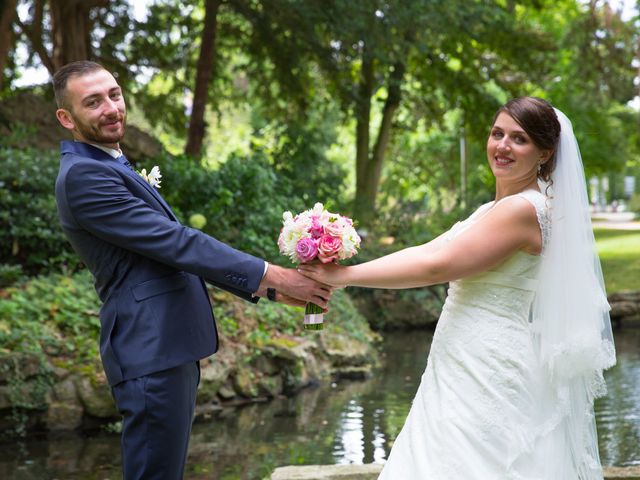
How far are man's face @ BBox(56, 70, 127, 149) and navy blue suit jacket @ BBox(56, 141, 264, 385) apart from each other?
7 cm

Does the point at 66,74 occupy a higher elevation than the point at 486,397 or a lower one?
higher

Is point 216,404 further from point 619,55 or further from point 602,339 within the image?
point 619,55

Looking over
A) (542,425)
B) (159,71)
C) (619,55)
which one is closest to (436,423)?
(542,425)

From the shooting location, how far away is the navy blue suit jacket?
334 centimetres

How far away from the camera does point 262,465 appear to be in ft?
22.8

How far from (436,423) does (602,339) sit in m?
0.88

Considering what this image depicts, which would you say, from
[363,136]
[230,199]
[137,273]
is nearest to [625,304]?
[363,136]

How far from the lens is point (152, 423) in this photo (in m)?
3.29

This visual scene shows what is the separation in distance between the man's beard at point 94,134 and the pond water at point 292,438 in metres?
3.65

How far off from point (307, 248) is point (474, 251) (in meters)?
0.65

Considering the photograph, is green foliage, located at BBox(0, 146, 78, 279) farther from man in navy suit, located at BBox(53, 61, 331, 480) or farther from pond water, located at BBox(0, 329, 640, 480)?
man in navy suit, located at BBox(53, 61, 331, 480)

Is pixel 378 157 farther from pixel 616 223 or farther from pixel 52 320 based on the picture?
pixel 616 223

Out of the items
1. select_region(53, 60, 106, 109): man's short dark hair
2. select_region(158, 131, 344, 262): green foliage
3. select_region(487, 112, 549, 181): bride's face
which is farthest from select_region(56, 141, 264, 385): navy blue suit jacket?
select_region(158, 131, 344, 262): green foliage

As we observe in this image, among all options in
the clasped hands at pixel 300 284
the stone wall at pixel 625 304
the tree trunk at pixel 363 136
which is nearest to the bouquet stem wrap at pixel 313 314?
the clasped hands at pixel 300 284
